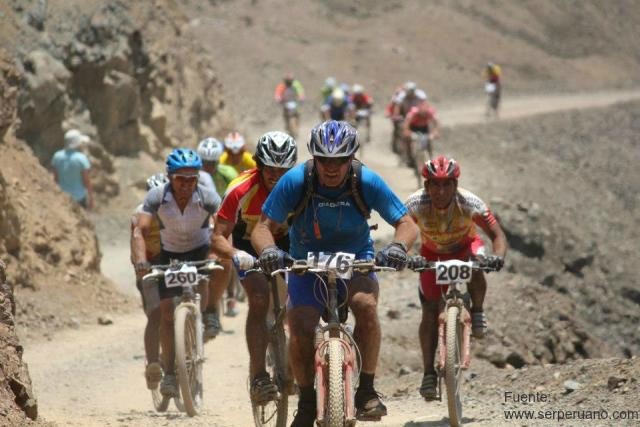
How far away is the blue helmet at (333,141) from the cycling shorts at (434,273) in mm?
2670

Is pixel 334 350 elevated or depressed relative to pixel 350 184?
depressed

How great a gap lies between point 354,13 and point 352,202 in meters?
58.3

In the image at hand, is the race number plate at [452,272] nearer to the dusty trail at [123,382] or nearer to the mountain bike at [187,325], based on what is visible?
the dusty trail at [123,382]

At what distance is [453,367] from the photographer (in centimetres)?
948

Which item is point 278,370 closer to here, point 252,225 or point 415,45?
point 252,225

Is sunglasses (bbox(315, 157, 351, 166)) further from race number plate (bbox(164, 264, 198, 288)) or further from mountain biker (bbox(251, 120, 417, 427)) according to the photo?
race number plate (bbox(164, 264, 198, 288))

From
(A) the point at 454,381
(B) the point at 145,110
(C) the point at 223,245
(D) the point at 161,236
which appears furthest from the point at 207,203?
(B) the point at 145,110

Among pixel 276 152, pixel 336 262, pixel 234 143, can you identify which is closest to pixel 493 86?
pixel 234 143

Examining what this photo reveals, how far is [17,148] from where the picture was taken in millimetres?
17312

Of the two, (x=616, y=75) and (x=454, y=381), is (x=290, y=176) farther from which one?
(x=616, y=75)

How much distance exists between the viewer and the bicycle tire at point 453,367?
9.43m

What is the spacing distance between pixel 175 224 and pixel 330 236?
3244mm

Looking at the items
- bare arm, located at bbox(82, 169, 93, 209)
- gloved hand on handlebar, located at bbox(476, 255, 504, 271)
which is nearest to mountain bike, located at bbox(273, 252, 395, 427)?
gloved hand on handlebar, located at bbox(476, 255, 504, 271)

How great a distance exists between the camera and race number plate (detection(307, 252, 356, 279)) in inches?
298
